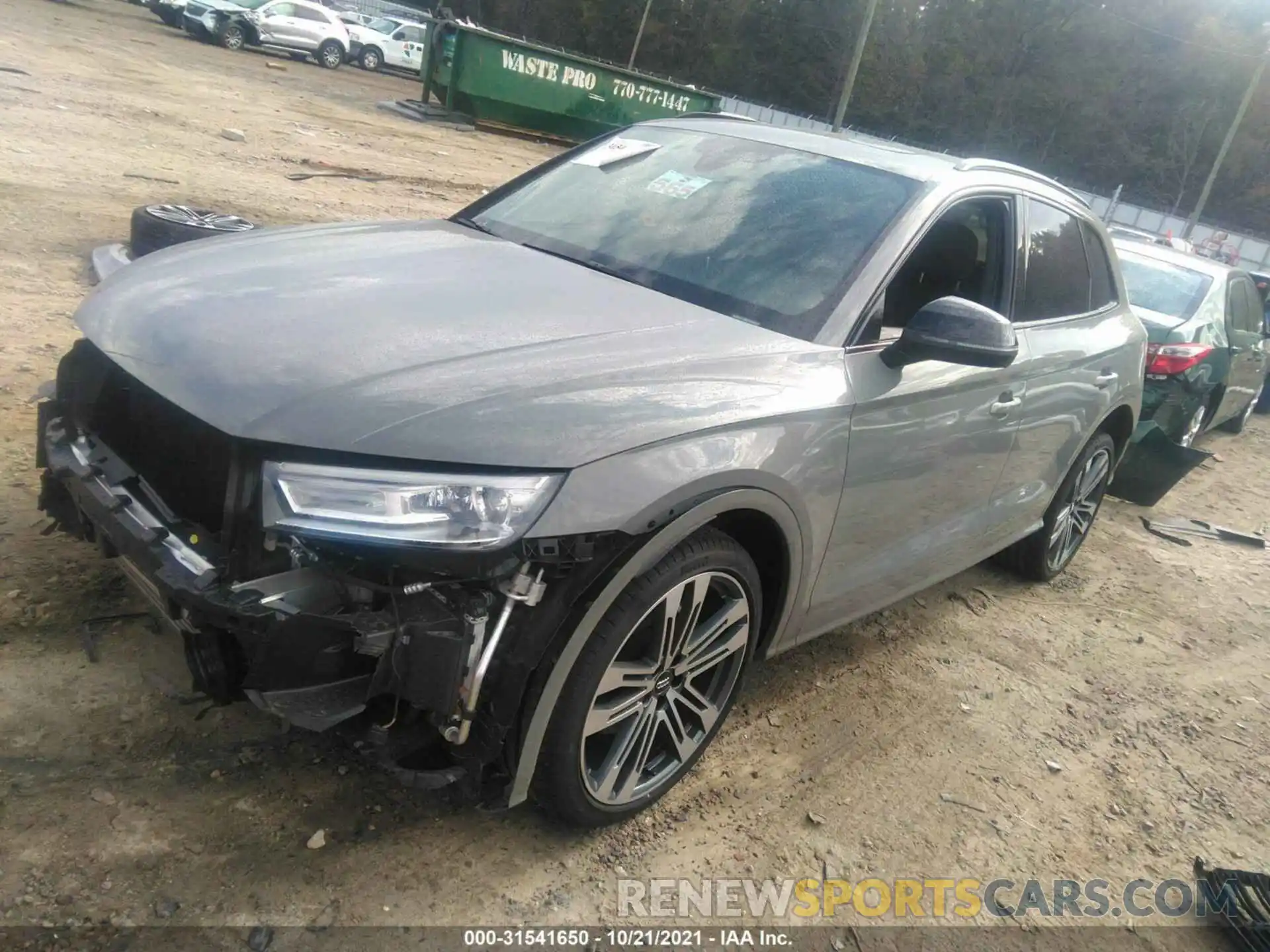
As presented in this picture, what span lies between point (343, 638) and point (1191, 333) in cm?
702

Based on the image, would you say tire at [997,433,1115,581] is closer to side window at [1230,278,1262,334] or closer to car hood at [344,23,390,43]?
side window at [1230,278,1262,334]

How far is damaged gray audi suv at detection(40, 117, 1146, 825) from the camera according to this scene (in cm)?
206

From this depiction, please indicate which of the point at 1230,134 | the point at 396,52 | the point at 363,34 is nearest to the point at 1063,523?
the point at 363,34

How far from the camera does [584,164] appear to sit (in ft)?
12.6

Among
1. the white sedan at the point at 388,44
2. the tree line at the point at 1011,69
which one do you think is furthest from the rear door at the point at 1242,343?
the tree line at the point at 1011,69

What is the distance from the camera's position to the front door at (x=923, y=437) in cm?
292

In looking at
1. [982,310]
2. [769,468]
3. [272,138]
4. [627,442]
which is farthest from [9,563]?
[272,138]

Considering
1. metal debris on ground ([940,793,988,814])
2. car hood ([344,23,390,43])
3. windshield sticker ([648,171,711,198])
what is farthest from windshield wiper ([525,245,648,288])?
car hood ([344,23,390,43])

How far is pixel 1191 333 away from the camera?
708 centimetres

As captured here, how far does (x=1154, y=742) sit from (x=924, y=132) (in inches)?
2455

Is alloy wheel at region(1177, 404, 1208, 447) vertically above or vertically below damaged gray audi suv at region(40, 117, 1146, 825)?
below

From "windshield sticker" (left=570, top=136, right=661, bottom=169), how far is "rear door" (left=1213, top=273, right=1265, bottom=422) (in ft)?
19.9

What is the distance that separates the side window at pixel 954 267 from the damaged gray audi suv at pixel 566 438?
0.6 inches

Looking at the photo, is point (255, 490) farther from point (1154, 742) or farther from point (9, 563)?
point (1154, 742)
